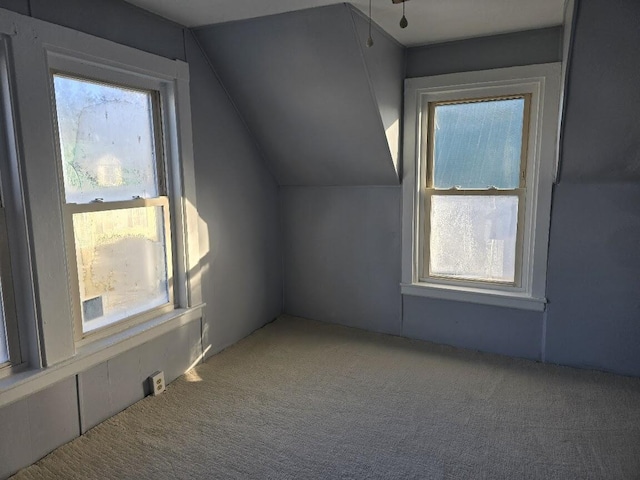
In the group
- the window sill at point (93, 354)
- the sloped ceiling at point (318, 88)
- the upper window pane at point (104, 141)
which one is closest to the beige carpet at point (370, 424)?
the window sill at point (93, 354)

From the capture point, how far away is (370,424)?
227 cm

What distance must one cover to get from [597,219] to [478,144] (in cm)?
88

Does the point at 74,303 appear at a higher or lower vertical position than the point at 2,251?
lower

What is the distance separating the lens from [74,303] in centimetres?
215

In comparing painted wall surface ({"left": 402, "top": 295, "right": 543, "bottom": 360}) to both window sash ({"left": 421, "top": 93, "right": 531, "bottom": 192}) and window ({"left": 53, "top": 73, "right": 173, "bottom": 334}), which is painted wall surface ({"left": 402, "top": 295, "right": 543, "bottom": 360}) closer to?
window sash ({"left": 421, "top": 93, "right": 531, "bottom": 192})

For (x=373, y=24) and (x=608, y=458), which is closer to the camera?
(x=608, y=458)

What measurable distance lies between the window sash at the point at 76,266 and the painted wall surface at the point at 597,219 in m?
2.47

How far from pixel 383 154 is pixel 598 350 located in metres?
1.91

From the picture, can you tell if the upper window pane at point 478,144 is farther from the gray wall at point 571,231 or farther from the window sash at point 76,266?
the window sash at point 76,266

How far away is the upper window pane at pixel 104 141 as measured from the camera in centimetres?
210

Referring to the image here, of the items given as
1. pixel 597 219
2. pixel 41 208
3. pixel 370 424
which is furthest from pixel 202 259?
pixel 597 219

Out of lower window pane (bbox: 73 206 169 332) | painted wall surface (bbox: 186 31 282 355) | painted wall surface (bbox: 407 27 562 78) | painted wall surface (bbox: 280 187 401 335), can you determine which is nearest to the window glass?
lower window pane (bbox: 73 206 169 332)

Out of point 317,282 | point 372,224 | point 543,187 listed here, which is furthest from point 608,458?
point 317,282

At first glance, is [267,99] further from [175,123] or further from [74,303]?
[74,303]
